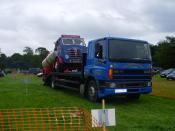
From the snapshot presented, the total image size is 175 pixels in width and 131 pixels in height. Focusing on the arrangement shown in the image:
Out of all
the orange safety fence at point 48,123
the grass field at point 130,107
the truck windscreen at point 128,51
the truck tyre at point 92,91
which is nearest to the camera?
the orange safety fence at point 48,123

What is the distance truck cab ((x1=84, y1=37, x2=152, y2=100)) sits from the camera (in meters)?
17.6

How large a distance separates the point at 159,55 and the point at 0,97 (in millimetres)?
79550

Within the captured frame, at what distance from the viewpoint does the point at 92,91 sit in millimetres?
18766

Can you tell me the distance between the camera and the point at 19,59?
169 meters

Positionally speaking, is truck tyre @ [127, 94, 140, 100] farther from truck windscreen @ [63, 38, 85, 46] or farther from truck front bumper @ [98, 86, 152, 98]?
truck windscreen @ [63, 38, 85, 46]

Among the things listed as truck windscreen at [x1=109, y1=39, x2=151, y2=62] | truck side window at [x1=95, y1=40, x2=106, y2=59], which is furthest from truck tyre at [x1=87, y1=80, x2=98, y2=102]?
truck windscreen at [x1=109, y1=39, x2=151, y2=62]

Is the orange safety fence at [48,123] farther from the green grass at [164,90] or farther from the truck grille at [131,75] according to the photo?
the green grass at [164,90]

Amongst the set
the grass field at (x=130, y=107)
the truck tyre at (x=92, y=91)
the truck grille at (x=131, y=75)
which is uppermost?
the truck grille at (x=131, y=75)

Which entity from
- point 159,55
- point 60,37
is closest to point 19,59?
point 159,55

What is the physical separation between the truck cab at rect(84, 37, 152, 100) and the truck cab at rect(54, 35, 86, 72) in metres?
4.74

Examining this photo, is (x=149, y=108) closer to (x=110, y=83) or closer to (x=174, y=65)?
(x=110, y=83)

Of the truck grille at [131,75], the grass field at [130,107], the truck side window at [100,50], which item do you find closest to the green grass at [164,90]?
the grass field at [130,107]

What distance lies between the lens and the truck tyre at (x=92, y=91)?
60.8 ft

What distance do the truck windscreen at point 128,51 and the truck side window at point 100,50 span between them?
343mm
